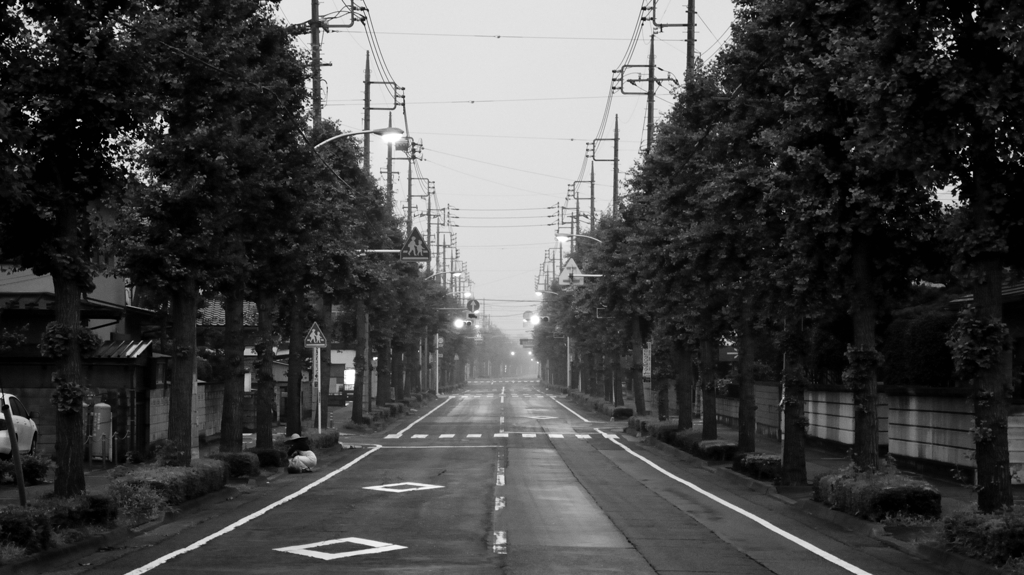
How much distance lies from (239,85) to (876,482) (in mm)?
13921

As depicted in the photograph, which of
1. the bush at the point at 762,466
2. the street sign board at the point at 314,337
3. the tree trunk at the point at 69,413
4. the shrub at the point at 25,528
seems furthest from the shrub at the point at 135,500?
the street sign board at the point at 314,337

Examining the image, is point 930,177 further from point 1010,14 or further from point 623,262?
point 623,262

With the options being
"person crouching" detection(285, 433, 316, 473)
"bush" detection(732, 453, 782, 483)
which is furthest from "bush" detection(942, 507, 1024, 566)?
"person crouching" detection(285, 433, 316, 473)

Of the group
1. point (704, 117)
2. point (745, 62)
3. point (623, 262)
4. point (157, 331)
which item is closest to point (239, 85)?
point (745, 62)

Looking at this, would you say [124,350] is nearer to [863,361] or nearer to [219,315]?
[863,361]

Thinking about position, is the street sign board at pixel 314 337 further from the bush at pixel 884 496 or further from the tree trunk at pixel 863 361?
the bush at pixel 884 496

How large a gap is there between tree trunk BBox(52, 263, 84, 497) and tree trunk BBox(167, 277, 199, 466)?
6012 millimetres

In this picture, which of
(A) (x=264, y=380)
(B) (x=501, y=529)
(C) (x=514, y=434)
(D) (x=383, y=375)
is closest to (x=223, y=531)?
(B) (x=501, y=529)

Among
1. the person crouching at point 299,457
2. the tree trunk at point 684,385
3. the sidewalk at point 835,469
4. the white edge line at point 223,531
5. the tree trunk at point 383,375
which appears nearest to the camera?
the white edge line at point 223,531

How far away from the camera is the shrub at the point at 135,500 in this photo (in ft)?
60.2

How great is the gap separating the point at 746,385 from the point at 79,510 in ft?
60.9

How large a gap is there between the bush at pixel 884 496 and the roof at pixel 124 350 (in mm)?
18660

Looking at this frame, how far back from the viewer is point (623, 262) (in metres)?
50.2

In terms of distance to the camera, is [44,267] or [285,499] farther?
[285,499]
